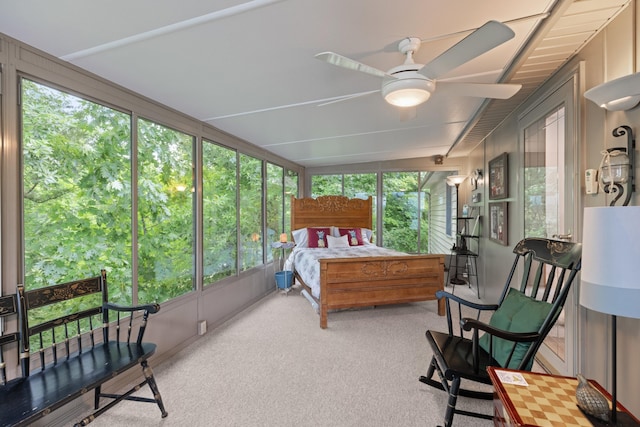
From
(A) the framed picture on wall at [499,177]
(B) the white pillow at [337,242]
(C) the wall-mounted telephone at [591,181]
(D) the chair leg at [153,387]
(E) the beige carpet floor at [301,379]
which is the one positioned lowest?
(E) the beige carpet floor at [301,379]

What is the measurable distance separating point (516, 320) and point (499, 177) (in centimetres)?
232

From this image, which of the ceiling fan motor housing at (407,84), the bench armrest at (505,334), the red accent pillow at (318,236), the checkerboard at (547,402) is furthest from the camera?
the red accent pillow at (318,236)

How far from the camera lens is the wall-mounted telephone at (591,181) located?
182 centimetres

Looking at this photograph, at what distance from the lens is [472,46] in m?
1.34

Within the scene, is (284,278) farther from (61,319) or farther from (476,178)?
(476,178)

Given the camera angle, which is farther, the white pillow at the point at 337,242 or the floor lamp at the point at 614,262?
the white pillow at the point at 337,242

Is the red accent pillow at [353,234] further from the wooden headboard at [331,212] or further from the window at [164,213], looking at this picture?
the window at [164,213]

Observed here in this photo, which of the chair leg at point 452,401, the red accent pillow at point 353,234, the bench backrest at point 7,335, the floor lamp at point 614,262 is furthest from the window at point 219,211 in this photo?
the floor lamp at point 614,262

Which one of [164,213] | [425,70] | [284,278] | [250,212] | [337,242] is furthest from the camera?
[337,242]

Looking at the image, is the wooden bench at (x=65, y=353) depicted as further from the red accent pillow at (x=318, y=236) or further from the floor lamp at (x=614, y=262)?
the red accent pillow at (x=318, y=236)

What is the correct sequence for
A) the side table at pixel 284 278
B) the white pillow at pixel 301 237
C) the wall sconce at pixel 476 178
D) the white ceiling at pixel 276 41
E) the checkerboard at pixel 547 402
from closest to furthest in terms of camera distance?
the checkerboard at pixel 547 402 → the white ceiling at pixel 276 41 → the wall sconce at pixel 476 178 → the side table at pixel 284 278 → the white pillow at pixel 301 237

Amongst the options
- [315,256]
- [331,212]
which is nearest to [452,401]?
[315,256]

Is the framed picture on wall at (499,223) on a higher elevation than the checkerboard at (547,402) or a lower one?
higher

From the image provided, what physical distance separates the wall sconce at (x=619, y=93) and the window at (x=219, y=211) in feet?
11.0
